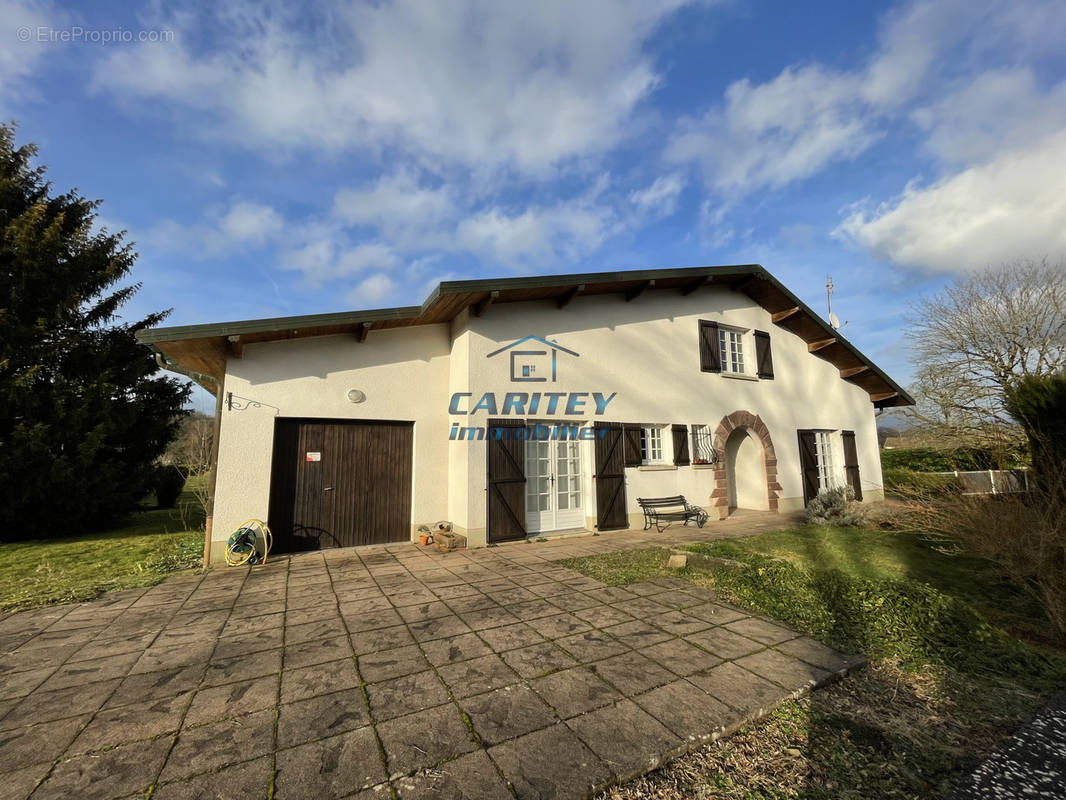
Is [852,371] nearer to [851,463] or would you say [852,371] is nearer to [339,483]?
[851,463]

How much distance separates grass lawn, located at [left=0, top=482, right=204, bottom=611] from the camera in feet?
16.0

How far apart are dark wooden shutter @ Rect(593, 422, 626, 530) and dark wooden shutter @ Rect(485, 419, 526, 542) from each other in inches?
61.1

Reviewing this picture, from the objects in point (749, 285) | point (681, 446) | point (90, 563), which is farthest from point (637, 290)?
point (90, 563)

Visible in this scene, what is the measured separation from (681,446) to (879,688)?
6.66 metres

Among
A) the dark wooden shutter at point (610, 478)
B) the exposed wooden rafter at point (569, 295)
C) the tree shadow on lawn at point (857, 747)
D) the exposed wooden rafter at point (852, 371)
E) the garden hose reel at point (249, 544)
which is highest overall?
the exposed wooden rafter at point (569, 295)

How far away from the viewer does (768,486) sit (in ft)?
34.6

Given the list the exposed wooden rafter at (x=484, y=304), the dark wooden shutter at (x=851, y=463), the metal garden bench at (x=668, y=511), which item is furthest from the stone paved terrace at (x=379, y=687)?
the dark wooden shutter at (x=851, y=463)

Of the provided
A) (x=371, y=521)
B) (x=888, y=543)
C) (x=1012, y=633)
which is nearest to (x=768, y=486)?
(x=888, y=543)

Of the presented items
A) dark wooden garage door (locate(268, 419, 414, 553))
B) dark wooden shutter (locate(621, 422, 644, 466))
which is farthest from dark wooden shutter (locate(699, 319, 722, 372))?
dark wooden garage door (locate(268, 419, 414, 553))

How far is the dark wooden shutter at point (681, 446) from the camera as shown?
9234 mm

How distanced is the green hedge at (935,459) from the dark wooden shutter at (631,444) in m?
11.2

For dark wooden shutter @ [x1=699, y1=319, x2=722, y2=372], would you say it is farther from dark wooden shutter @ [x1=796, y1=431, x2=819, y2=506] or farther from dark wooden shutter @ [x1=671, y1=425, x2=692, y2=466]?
dark wooden shutter @ [x1=796, y1=431, x2=819, y2=506]

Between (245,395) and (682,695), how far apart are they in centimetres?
665

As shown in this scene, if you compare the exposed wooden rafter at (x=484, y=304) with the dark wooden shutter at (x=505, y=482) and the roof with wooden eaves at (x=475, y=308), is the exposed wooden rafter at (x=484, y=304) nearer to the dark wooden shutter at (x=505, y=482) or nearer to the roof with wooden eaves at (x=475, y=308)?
the roof with wooden eaves at (x=475, y=308)
